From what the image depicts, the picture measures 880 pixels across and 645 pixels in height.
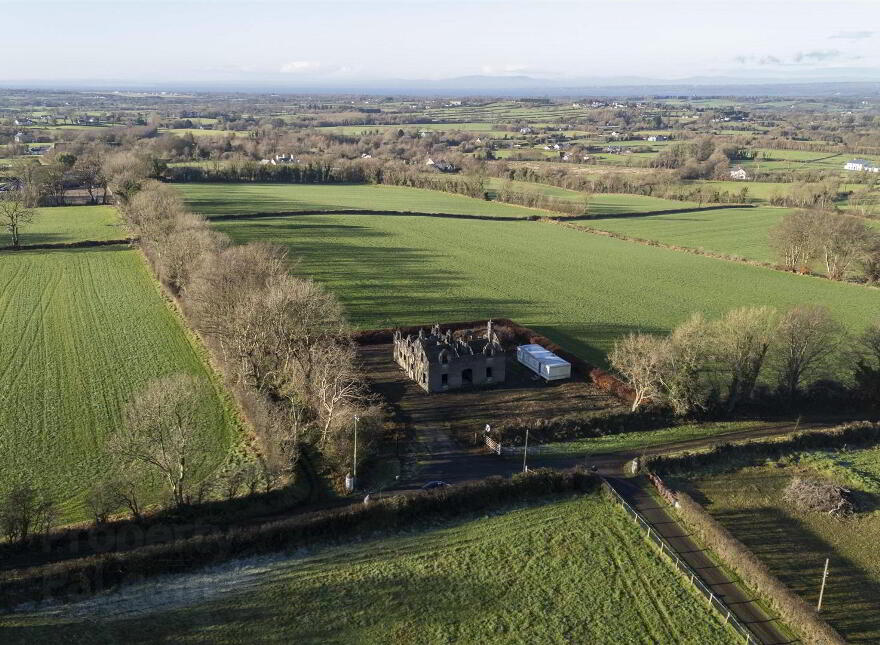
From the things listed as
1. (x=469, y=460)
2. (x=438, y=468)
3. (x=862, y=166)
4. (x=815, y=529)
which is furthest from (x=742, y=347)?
(x=862, y=166)

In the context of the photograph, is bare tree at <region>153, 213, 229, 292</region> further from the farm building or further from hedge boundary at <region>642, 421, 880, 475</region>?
hedge boundary at <region>642, 421, 880, 475</region>

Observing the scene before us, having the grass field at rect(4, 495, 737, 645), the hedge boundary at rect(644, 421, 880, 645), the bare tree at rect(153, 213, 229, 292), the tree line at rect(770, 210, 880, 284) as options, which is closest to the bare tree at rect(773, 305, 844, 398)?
the hedge boundary at rect(644, 421, 880, 645)

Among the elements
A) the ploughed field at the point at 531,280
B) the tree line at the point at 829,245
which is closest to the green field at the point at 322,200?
the ploughed field at the point at 531,280

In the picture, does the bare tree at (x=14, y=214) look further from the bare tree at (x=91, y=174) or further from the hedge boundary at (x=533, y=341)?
the hedge boundary at (x=533, y=341)

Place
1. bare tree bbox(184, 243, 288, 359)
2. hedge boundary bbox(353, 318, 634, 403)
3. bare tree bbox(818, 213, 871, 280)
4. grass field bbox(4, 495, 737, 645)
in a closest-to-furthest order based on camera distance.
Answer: grass field bbox(4, 495, 737, 645) → bare tree bbox(184, 243, 288, 359) → hedge boundary bbox(353, 318, 634, 403) → bare tree bbox(818, 213, 871, 280)

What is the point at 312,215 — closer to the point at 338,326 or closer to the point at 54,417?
the point at 338,326

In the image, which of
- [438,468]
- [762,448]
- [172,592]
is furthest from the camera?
[762,448]

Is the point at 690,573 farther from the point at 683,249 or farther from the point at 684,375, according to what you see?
the point at 683,249
